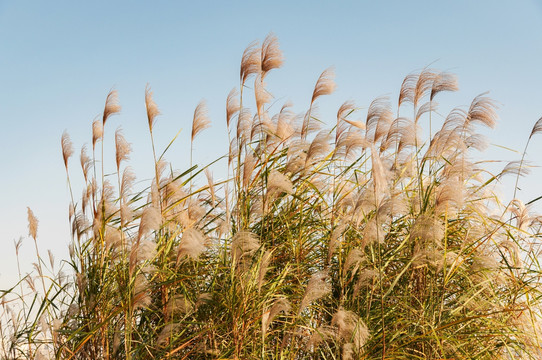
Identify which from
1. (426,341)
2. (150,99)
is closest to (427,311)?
(426,341)

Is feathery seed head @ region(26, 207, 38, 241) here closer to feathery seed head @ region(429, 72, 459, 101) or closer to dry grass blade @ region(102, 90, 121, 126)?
dry grass blade @ region(102, 90, 121, 126)

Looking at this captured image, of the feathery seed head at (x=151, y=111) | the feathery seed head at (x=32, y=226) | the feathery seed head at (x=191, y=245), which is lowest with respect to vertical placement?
the feathery seed head at (x=32, y=226)

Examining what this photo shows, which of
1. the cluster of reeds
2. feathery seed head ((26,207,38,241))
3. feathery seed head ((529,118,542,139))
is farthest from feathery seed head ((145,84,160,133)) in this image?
feathery seed head ((529,118,542,139))

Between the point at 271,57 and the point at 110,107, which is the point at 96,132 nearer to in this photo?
the point at 110,107

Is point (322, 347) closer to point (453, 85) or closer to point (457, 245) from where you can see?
point (457, 245)

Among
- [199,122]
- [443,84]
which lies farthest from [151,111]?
[443,84]

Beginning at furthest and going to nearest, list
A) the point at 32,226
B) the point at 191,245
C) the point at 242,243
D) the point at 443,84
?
the point at 32,226, the point at 443,84, the point at 242,243, the point at 191,245

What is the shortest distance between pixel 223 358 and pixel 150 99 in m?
1.72

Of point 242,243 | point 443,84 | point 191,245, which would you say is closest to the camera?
point 191,245

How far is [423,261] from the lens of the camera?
10.6ft

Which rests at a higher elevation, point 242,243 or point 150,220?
point 150,220

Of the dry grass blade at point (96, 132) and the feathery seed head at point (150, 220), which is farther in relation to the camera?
the dry grass blade at point (96, 132)

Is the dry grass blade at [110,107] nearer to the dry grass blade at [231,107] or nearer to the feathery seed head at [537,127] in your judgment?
the dry grass blade at [231,107]

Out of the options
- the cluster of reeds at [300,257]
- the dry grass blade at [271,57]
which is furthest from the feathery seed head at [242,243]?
the dry grass blade at [271,57]
